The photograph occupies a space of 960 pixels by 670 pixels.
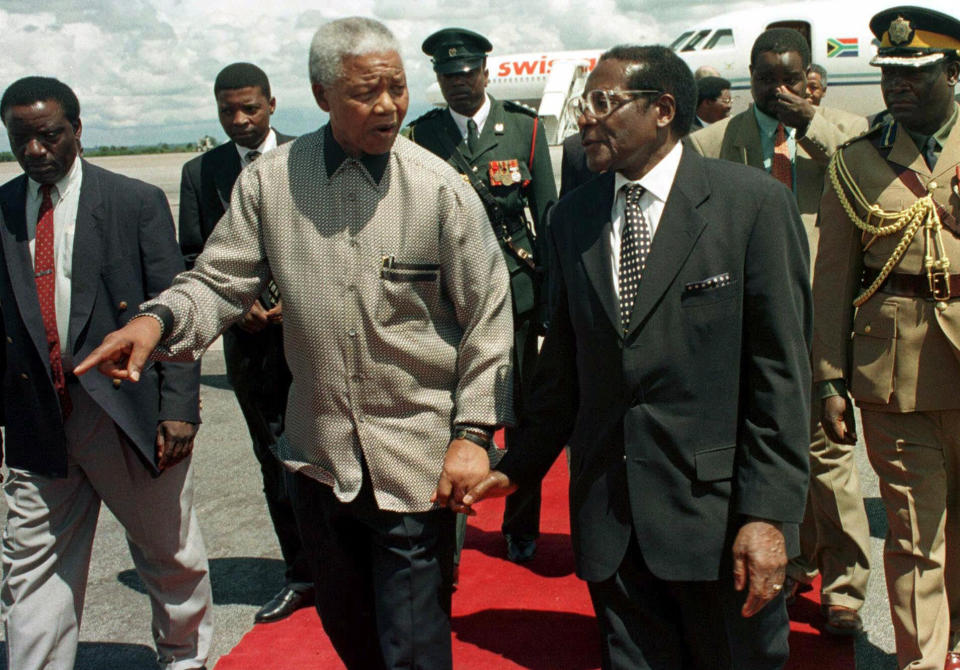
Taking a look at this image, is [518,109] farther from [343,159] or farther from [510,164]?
[343,159]

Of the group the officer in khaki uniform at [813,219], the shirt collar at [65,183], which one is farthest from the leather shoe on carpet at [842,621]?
the shirt collar at [65,183]

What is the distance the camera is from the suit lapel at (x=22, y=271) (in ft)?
11.2

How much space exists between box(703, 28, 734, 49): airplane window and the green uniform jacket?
2387 centimetres

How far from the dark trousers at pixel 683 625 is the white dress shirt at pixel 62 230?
6.59ft

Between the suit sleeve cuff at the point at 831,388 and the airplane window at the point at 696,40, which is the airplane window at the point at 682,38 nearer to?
the airplane window at the point at 696,40

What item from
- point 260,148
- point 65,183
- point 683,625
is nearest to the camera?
point 683,625

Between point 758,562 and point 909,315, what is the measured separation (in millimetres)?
1532

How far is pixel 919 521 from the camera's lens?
3500mm

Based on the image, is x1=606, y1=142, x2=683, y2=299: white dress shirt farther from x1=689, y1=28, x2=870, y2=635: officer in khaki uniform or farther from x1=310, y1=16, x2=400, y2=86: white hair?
x1=689, y1=28, x2=870, y2=635: officer in khaki uniform

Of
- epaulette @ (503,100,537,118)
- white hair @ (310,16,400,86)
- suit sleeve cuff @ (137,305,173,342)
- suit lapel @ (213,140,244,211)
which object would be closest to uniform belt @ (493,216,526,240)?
epaulette @ (503,100,537,118)

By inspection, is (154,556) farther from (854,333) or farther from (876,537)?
(876,537)

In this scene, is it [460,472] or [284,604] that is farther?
[284,604]

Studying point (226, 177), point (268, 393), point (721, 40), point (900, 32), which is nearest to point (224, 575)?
point (268, 393)

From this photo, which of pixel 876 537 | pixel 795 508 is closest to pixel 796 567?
pixel 876 537
